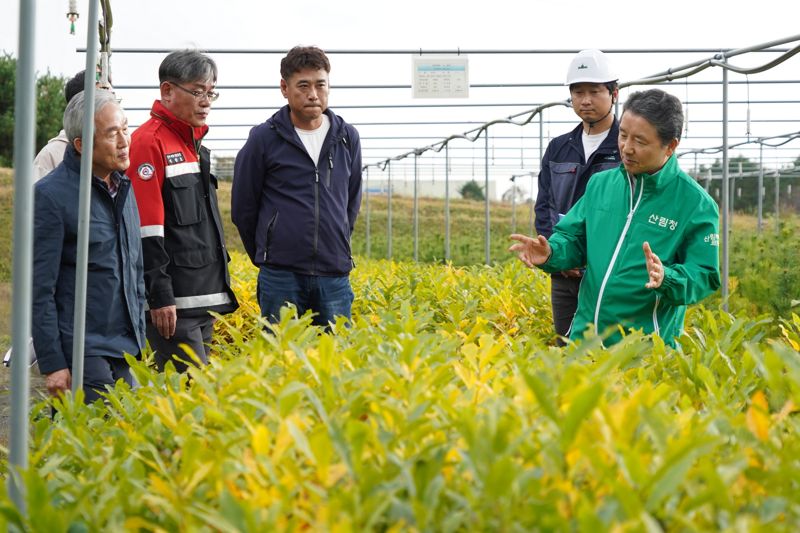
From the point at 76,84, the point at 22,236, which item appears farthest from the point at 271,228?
the point at 22,236

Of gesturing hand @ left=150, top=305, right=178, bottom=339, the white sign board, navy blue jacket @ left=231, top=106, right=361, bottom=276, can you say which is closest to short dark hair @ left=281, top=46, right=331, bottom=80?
navy blue jacket @ left=231, top=106, right=361, bottom=276

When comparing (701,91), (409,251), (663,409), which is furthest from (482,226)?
(663,409)

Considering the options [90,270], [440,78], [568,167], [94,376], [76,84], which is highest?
[440,78]

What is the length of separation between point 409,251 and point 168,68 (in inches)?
559

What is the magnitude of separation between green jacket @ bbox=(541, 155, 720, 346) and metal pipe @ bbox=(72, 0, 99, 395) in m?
1.74

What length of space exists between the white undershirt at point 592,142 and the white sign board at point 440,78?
4.19 metres

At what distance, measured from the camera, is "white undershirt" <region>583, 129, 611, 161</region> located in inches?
195

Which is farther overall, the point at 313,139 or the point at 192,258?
the point at 313,139

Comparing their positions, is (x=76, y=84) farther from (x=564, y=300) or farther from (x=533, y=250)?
(x=564, y=300)

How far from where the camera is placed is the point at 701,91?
49.5 feet

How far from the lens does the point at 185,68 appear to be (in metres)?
4.37

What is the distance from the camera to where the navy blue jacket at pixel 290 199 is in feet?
16.0

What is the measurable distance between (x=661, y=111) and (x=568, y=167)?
135 centimetres

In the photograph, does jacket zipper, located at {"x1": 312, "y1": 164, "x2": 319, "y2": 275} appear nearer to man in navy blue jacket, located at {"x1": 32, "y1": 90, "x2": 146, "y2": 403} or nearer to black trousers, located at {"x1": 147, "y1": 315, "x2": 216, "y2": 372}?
black trousers, located at {"x1": 147, "y1": 315, "x2": 216, "y2": 372}
